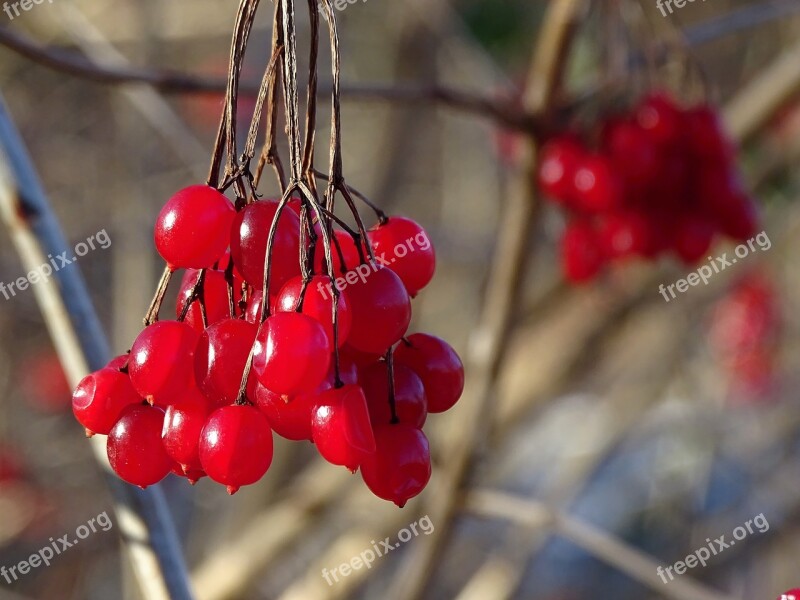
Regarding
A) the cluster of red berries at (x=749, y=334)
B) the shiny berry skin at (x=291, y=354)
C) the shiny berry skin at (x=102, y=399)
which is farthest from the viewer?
the cluster of red berries at (x=749, y=334)

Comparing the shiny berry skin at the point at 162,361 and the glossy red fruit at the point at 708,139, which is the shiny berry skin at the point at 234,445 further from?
the glossy red fruit at the point at 708,139

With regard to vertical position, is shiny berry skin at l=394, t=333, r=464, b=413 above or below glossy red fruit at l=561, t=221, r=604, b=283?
below

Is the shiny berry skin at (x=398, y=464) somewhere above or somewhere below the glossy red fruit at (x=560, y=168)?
below

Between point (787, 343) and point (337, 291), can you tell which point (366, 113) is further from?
point (337, 291)

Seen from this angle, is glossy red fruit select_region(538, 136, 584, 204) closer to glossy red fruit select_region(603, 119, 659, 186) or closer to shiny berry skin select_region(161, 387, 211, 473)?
glossy red fruit select_region(603, 119, 659, 186)

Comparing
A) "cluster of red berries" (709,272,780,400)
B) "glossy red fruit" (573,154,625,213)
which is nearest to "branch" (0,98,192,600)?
"glossy red fruit" (573,154,625,213)

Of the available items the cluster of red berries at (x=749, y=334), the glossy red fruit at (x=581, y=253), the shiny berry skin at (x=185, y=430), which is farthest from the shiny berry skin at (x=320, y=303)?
the cluster of red berries at (x=749, y=334)
